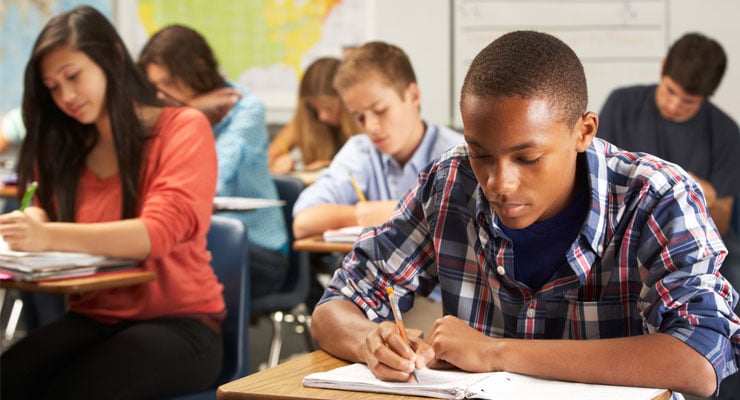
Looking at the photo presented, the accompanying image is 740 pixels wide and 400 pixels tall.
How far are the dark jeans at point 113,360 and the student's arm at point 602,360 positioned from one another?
941 millimetres

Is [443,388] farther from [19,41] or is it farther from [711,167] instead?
[19,41]

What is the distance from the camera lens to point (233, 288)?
2.34 m

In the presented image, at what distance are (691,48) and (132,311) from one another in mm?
2607

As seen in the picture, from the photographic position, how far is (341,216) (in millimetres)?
2957

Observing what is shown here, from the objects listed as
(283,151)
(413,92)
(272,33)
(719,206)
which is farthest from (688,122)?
(272,33)

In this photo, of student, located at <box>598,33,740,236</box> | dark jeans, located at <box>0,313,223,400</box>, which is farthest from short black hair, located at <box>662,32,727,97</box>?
dark jeans, located at <box>0,313,223,400</box>

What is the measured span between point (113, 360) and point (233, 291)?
384mm

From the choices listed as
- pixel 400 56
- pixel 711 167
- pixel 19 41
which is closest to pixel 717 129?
pixel 711 167

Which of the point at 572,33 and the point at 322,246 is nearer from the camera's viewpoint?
the point at 322,246

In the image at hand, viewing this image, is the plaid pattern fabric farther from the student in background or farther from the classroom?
the student in background

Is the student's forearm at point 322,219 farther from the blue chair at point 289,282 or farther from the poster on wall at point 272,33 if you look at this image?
the poster on wall at point 272,33

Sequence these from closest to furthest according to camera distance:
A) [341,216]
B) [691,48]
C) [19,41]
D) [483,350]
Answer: [483,350] → [341,216] → [691,48] → [19,41]

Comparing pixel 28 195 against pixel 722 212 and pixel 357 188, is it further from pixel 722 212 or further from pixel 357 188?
pixel 722 212

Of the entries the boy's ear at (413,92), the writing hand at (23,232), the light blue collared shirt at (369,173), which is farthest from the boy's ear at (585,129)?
the boy's ear at (413,92)
